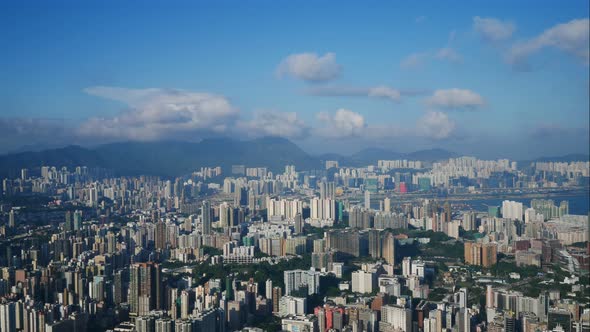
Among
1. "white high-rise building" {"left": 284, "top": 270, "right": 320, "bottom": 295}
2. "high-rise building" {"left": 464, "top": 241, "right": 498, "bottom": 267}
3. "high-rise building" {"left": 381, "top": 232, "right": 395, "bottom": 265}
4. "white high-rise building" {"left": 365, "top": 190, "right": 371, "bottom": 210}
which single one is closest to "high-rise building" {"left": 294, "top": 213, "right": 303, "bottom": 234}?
"white high-rise building" {"left": 365, "top": 190, "right": 371, "bottom": 210}

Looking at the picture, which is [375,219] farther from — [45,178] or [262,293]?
[45,178]

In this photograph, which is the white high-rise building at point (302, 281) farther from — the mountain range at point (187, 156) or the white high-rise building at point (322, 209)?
the white high-rise building at point (322, 209)

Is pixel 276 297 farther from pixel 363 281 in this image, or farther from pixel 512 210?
pixel 512 210

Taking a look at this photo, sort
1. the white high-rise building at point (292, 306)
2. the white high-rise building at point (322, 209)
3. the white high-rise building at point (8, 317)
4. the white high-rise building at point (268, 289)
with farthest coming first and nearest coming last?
the white high-rise building at point (322, 209) → the white high-rise building at point (268, 289) → the white high-rise building at point (292, 306) → the white high-rise building at point (8, 317)

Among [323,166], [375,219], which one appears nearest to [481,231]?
[375,219]

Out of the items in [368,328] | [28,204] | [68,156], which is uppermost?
[68,156]

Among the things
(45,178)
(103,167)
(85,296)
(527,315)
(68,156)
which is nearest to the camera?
(527,315)

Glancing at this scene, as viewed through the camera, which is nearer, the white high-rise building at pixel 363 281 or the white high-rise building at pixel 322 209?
the white high-rise building at pixel 363 281

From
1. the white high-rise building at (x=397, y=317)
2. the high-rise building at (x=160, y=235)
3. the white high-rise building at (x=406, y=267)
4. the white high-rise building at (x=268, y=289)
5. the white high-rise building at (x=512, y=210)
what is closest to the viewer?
the white high-rise building at (x=397, y=317)

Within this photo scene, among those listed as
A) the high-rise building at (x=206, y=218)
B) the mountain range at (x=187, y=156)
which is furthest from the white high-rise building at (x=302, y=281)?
the mountain range at (x=187, y=156)
